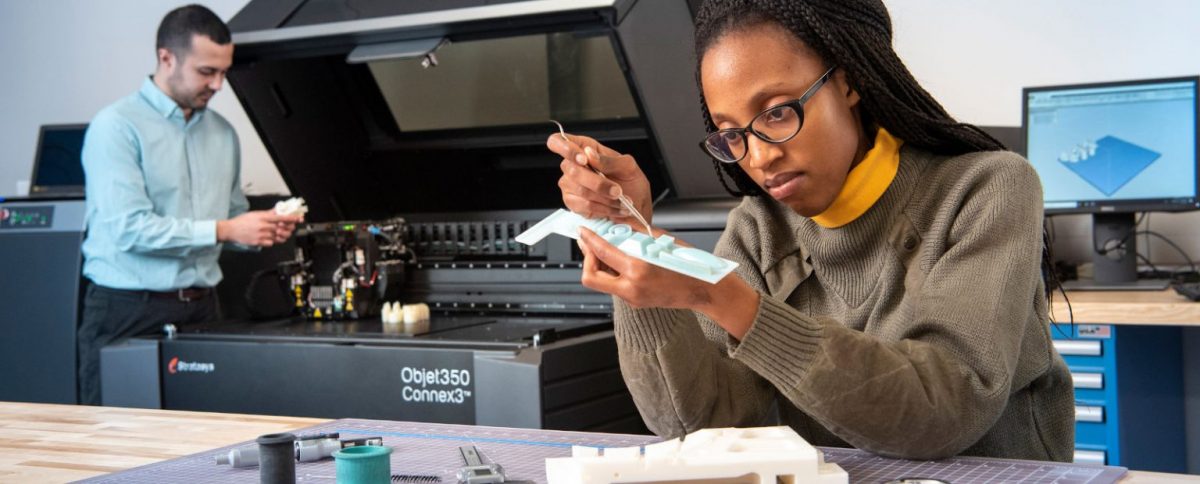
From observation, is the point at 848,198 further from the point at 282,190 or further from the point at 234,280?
the point at 282,190

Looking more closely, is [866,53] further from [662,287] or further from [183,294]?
[183,294]

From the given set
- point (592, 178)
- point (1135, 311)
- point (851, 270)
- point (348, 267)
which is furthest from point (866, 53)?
point (348, 267)

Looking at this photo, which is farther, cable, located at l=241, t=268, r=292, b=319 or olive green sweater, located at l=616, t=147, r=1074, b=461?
cable, located at l=241, t=268, r=292, b=319

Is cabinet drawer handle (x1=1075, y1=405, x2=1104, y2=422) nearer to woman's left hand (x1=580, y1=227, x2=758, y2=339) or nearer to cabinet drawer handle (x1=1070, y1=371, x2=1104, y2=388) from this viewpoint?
cabinet drawer handle (x1=1070, y1=371, x2=1104, y2=388)

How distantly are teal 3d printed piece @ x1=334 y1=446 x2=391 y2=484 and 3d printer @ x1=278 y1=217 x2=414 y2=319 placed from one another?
167cm

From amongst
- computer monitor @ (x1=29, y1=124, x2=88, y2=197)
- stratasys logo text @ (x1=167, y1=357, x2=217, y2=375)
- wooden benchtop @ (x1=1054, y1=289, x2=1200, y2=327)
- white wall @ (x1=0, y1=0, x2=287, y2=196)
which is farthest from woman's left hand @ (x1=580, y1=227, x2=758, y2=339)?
white wall @ (x1=0, y1=0, x2=287, y2=196)

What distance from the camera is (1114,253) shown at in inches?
115

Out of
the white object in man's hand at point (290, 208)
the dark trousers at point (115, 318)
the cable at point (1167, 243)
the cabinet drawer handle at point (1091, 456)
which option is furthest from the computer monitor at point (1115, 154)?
the dark trousers at point (115, 318)

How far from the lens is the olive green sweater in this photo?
1133mm

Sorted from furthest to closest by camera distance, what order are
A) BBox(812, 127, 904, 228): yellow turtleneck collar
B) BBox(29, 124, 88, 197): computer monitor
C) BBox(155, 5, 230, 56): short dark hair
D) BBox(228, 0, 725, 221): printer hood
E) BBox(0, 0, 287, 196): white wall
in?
BBox(0, 0, 287, 196): white wall, BBox(29, 124, 88, 197): computer monitor, BBox(155, 5, 230, 56): short dark hair, BBox(228, 0, 725, 221): printer hood, BBox(812, 127, 904, 228): yellow turtleneck collar

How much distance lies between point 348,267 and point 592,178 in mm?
1624

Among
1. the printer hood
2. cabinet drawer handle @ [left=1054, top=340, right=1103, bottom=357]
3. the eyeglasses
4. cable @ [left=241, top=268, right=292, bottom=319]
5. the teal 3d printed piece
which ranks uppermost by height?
the printer hood

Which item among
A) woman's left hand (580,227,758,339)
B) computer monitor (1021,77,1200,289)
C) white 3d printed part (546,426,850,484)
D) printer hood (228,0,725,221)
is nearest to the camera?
white 3d printed part (546,426,850,484)

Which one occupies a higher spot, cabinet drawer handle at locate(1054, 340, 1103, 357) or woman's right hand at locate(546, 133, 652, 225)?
woman's right hand at locate(546, 133, 652, 225)
